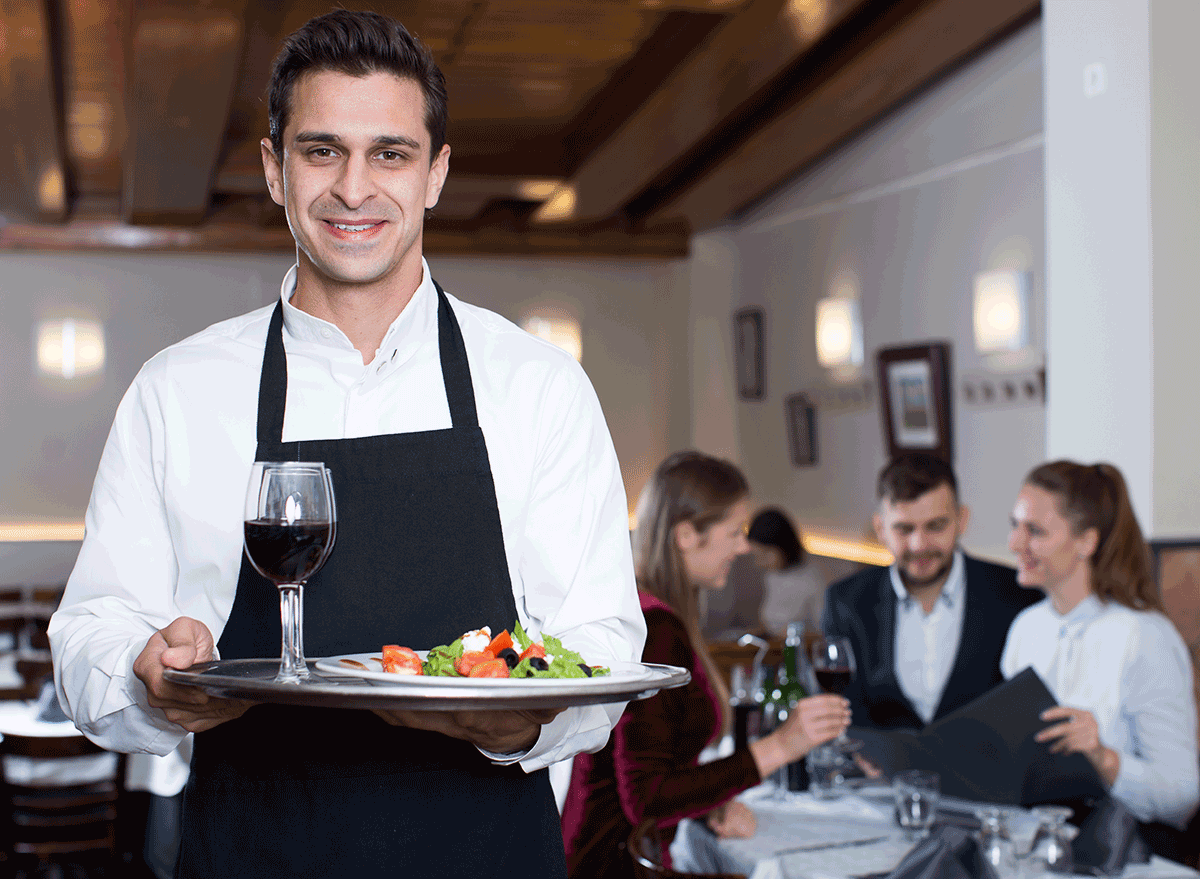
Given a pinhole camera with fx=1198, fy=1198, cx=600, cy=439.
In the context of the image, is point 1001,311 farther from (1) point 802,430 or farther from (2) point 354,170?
(2) point 354,170

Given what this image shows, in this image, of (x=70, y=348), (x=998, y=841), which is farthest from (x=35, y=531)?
(x=998, y=841)

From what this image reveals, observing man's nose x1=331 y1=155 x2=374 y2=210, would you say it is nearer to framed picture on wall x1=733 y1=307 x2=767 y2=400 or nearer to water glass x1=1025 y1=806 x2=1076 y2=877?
water glass x1=1025 y1=806 x2=1076 y2=877

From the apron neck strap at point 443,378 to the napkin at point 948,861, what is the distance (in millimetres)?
1030

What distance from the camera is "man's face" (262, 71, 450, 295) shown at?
1294 mm

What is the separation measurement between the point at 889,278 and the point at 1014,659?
392 cm

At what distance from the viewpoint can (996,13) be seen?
535 cm

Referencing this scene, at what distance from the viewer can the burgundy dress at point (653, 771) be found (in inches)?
96.4

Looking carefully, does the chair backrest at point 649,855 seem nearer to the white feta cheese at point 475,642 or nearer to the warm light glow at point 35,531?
the white feta cheese at point 475,642

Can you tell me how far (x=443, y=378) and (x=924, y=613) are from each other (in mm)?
2560

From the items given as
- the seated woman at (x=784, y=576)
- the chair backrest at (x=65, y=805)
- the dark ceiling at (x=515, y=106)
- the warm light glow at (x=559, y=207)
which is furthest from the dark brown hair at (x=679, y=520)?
the warm light glow at (x=559, y=207)

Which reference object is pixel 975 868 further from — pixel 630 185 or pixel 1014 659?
pixel 630 185

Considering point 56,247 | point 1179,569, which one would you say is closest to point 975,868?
point 1179,569

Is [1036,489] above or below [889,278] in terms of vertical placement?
below

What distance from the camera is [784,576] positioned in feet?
22.0
